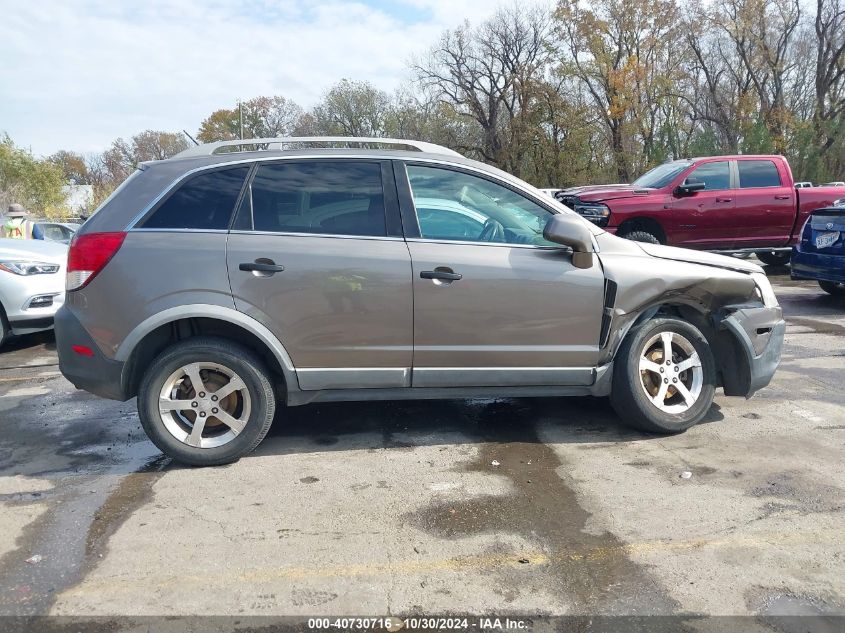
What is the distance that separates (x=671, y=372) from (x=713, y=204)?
298 inches

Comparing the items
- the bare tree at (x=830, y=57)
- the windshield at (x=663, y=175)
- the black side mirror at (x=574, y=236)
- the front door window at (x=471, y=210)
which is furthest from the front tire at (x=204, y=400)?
the bare tree at (x=830, y=57)

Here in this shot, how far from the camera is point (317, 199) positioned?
420 cm

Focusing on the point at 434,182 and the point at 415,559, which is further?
the point at 434,182

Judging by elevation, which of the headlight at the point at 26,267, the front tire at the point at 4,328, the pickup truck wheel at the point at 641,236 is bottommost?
the front tire at the point at 4,328

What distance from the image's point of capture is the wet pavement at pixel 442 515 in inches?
109

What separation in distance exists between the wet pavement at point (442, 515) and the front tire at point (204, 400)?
0.16m

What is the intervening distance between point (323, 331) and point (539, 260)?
1.40 metres

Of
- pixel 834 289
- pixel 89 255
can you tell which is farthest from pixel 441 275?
pixel 834 289

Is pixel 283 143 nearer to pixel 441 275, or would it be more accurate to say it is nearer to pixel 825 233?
pixel 441 275

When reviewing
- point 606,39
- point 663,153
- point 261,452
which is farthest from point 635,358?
point 606,39

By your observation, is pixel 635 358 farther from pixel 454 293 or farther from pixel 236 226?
pixel 236 226

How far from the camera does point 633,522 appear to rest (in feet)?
11.0

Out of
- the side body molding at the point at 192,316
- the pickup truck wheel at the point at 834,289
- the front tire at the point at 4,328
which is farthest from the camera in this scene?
the pickup truck wheel at the point at 834,289

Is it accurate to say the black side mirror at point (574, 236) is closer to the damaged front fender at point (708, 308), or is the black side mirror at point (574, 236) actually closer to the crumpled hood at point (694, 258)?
the damaged front fender at point (708, 308)
